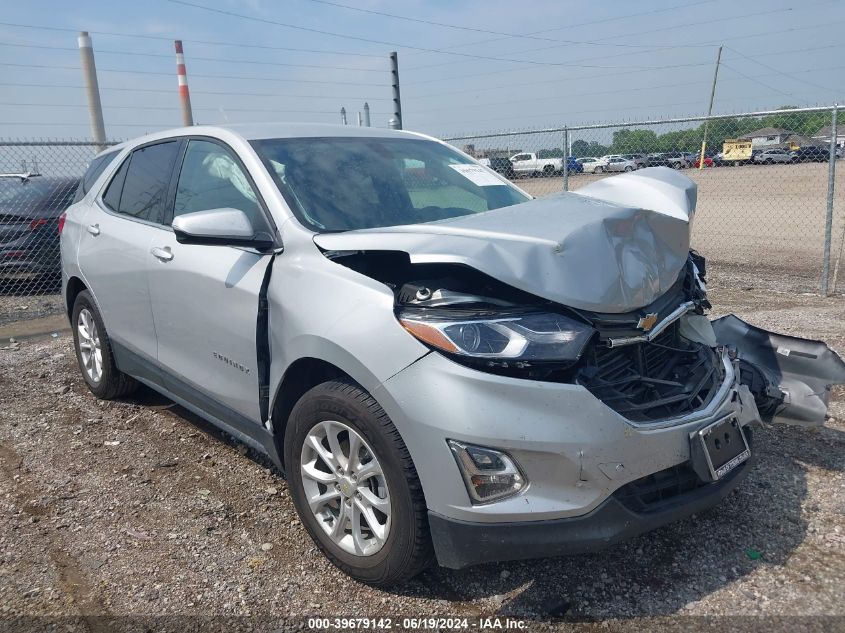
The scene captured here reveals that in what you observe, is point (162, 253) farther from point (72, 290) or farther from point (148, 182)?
point (72, 290)

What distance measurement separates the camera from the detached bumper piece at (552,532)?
225cm

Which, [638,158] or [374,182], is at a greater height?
[374,182]

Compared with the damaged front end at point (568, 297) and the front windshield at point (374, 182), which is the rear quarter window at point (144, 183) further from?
the damaged front end at point (568, 297)

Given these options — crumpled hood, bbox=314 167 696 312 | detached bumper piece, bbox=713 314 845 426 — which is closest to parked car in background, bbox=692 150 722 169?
detached bumper piece, bbox=713 314 845 426

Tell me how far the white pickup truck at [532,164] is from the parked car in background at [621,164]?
943mm

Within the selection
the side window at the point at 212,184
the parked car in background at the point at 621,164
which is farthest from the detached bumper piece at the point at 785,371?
the parked car in background at the point at 621,164

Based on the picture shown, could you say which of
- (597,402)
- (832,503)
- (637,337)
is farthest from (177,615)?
(832,503)

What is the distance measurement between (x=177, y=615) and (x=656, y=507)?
5.78 ft

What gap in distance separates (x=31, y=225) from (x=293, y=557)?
735 centimetres

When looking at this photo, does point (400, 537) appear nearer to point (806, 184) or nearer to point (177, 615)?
point (177, 615)

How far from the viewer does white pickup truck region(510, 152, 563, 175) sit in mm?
10195

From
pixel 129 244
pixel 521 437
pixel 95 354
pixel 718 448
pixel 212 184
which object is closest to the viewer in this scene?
pixel 521 437

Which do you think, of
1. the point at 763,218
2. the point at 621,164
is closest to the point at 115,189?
the point at 621,164

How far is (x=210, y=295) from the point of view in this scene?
10.5 ft
